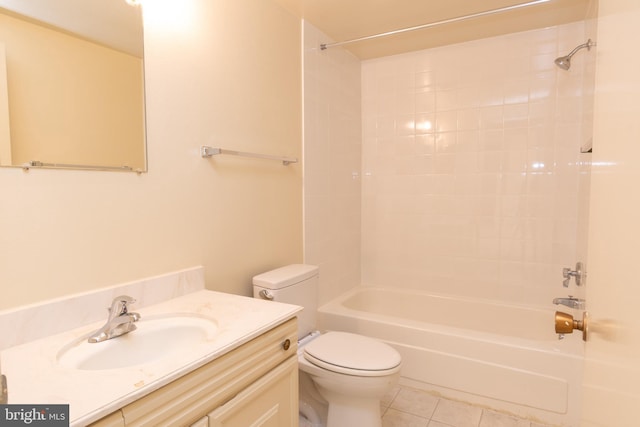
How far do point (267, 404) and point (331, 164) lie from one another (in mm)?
1731

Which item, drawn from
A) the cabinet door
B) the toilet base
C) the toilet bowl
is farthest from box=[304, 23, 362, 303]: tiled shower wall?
the cabinet door

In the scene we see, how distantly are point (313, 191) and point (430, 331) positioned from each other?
1.12 meters

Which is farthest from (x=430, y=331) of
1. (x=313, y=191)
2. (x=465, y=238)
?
(x=313, y=191)

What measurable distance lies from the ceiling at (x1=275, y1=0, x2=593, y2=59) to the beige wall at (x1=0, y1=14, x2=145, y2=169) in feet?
3.84

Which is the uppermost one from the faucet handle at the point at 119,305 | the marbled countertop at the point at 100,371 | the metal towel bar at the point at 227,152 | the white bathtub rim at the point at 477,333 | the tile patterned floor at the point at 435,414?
the metal towel bar at the point at 227,152

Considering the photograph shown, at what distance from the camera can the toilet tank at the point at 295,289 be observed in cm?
169

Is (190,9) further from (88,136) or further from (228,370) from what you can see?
(228,370)

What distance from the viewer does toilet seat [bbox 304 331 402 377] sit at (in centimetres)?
151

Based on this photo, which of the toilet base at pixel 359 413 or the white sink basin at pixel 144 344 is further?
the toilet base at pixel 359 413

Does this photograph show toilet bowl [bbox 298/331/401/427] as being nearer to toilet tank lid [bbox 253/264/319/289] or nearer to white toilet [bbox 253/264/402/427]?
white toilet [bbox 253/264/402/427]

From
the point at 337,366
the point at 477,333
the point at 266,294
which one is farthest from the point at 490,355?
the point at 266,294

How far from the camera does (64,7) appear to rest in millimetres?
1059

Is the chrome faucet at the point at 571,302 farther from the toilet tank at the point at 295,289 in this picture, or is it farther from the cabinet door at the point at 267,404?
the cabinet door at the point at 267,404

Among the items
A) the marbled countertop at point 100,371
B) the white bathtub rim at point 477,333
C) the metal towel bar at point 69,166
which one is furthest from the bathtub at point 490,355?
the metal towel bar at point 69,166
